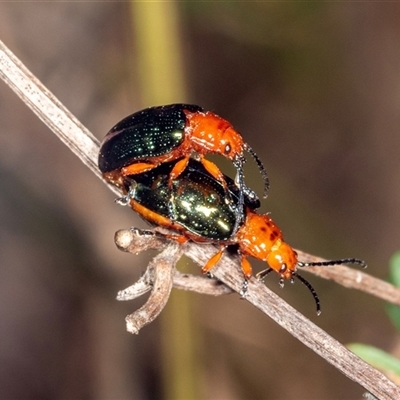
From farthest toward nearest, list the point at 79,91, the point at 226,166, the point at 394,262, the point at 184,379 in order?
the point at 79,91 → the point at 226,166 → the point at 184,379 → the point at 394,262

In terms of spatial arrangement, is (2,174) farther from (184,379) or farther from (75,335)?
(184,379)

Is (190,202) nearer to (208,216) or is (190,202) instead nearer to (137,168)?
(208,216)

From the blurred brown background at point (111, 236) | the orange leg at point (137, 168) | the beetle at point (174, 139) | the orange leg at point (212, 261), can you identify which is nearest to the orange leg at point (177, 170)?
the beetle at point (174, 139)

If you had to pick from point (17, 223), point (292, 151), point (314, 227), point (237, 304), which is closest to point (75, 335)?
point (17, 223)

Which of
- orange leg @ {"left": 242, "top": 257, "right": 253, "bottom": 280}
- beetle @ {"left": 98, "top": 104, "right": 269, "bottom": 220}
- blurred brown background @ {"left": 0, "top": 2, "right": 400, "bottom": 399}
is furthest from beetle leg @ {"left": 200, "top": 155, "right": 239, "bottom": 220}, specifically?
blurred brown background @ {"left": 0, "top": 2, "right": 400, "bottom": 399}

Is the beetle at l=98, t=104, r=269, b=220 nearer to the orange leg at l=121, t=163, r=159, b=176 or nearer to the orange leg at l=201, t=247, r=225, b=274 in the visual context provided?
the orange leg at l=121, t=163, r=159, b=176

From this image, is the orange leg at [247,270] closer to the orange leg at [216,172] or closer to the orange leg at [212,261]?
the orange leg at [212,261]

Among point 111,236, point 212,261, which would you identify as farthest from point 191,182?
point 111,236

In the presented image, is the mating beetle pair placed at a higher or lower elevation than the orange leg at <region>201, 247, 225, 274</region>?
higher
